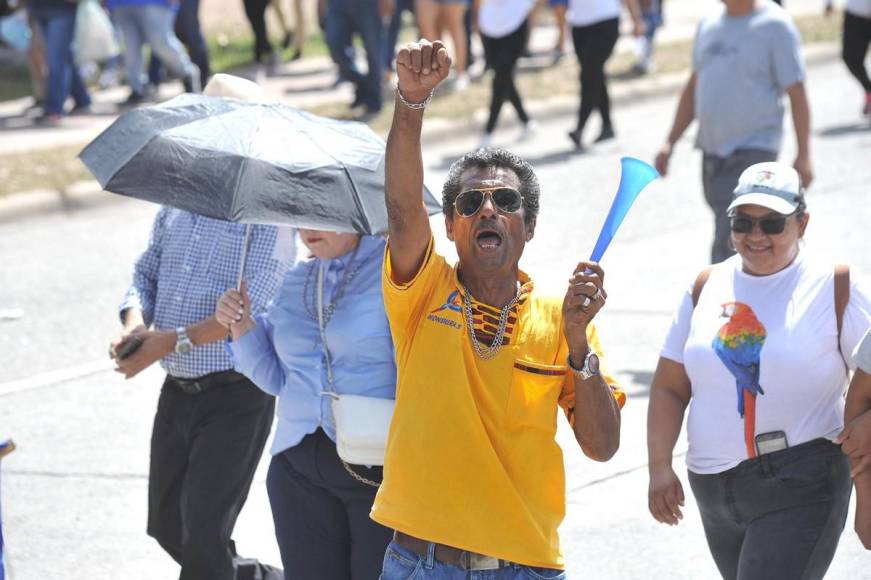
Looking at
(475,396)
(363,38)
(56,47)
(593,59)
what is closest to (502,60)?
(593,59)

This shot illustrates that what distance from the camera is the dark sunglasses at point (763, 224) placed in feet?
14.8

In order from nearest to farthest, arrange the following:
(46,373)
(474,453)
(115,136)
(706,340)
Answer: (474,453) → (706,340) → (115,136) → (46,373)

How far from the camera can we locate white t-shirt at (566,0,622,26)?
43.1ft

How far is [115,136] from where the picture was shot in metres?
4.80

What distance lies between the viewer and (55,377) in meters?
8.09

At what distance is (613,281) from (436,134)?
503cm

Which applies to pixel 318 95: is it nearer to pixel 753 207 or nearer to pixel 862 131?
pixel 862 131

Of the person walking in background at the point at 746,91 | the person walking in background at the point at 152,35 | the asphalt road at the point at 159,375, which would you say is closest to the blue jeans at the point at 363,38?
→ the asphalt road at the point at 159,375

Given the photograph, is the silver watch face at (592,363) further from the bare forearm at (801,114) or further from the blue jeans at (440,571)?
the bare forearm at (801,114)

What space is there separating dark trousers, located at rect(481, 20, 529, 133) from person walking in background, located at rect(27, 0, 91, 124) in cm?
406

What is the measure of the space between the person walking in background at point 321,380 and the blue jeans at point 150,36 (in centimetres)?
988

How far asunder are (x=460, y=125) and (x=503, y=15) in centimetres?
150

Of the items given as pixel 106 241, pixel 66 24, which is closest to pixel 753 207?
pixel 106 241

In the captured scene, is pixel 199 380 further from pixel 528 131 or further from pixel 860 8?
pixel 860 8
